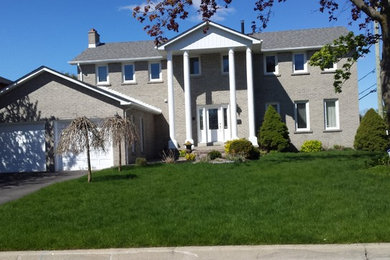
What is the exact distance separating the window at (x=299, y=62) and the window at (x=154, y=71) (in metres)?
7.77

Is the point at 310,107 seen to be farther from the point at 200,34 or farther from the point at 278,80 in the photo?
the point at 200,34

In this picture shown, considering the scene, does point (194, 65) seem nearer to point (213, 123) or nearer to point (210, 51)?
point (210, 51)

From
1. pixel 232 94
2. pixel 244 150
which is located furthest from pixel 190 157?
pixel 232 94

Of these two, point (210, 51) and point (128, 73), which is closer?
point (210, 51)

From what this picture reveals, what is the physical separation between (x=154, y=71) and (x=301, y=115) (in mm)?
8812

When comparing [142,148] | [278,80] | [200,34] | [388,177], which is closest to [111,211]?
[388,177]

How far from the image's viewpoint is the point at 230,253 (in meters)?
6.15

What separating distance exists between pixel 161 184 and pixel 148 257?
19.2 ft

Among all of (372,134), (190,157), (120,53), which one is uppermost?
(120,53)

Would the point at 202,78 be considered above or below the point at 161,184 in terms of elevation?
above

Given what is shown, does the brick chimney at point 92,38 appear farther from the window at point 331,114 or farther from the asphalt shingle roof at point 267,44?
the window at point 331,114

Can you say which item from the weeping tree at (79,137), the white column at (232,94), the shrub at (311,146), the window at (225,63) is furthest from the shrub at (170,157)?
the shrub at (311,146)

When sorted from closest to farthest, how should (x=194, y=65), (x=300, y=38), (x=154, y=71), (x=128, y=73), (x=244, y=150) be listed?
(x=244, y=150), (x=194, y=65), (x=154, y=71), (x=128, y=73), (x=300, y=38)

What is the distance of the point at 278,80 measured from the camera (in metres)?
24.9
